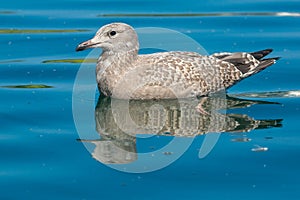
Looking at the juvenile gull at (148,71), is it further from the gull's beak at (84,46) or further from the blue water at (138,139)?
Answer: the blue water at (138,139)

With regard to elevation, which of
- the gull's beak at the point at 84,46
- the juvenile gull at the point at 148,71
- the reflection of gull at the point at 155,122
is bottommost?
the reflection of gull at the point at 155,122

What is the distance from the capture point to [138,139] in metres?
8.51

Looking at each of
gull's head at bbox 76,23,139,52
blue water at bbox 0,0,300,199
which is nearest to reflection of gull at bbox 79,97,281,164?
blue water at bbox 0,0,300,199

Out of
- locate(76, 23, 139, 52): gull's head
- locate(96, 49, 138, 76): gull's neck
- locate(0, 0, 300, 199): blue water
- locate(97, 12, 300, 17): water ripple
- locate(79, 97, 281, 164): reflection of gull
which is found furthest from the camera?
locate(97, 12, 300, 17): water ripple

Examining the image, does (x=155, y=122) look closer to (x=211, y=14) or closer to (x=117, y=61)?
(x=117, y=61)

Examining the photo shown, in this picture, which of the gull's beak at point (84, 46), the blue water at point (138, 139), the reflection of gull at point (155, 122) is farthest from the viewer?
the gull's beak at point (84, 46)

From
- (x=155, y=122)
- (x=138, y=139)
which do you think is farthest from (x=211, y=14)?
(x=138, y=139)

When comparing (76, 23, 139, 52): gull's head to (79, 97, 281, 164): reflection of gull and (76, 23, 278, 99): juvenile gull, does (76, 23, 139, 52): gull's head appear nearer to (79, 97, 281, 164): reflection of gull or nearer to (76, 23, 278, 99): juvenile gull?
(76, 23, 278, 99): juvenile gull

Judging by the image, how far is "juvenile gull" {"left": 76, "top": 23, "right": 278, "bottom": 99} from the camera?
9.77 m

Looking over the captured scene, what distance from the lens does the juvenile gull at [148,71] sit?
32.1ft

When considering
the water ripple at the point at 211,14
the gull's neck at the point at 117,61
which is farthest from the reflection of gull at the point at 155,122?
the water ripple at the point at 211,14

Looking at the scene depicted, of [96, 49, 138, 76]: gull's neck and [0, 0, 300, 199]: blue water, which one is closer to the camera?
[0, 0, 300, 199]: blue water

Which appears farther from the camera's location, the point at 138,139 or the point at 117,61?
the point at 117,61

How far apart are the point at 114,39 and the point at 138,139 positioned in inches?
72.3
